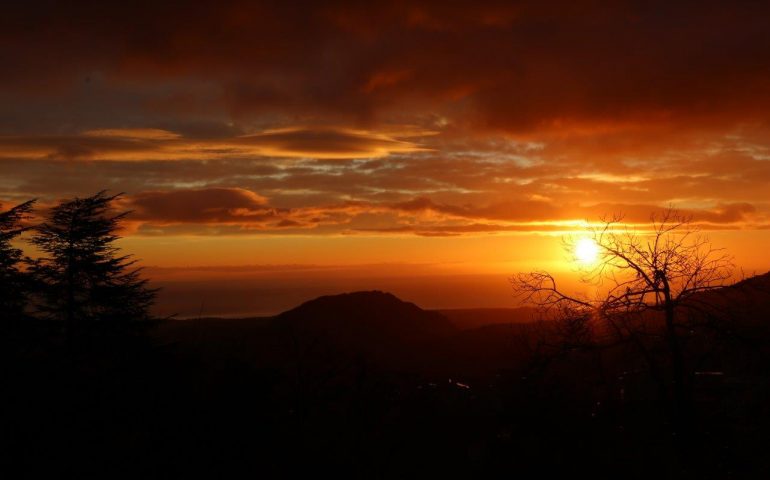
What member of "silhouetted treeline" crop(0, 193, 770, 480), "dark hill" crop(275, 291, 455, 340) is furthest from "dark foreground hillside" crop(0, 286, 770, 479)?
"dark hill" crop(275, 291, 455, 340)

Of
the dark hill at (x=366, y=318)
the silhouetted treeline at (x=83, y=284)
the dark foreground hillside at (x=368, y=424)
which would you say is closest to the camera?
the dark foreground hillside at (x=368, y=424)

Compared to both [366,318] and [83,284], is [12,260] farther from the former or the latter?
[366,318]

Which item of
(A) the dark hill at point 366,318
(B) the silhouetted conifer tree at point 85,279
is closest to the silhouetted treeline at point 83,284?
(B) the silhouetted conifer tree at point 85,279

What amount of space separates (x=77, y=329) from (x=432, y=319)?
208ft

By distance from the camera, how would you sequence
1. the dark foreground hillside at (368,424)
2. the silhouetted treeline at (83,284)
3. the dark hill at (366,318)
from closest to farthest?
the dark foreground hillside at (368,424), the silhouetted treeline at (83,284), the dark hill at (366,318)

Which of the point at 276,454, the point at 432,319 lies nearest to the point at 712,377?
the point at 276,454

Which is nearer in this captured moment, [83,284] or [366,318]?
[83,284]

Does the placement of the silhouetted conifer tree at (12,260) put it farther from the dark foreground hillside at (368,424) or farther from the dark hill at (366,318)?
the dark hill at (366,318)

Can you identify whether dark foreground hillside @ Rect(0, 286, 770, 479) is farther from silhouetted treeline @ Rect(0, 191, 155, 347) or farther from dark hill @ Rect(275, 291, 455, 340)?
dark hill @ Rect(275, 291, 455, 340)

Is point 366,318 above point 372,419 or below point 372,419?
above

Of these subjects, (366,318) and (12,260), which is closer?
(12,260)

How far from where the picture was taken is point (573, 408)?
2150 centimetres

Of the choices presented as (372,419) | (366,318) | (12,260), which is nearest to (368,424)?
(372,419)

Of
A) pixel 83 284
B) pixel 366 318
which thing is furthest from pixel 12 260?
pixel 366 318
